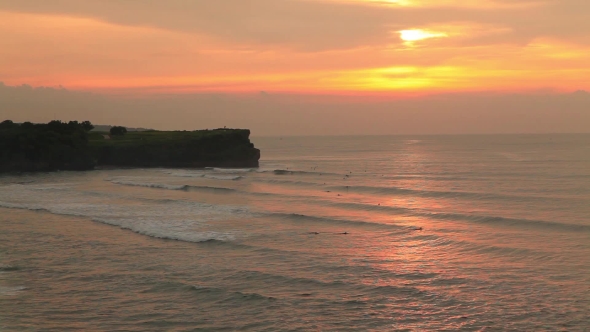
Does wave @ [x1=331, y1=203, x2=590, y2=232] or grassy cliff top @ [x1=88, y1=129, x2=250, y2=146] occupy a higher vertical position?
grassy cliff top @ [x1=88, y1=129, x2=250, y2=146]

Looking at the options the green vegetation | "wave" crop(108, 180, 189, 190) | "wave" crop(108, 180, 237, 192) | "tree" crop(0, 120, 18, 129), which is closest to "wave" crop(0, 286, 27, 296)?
"wave" crop(108, 180, 237, 192)

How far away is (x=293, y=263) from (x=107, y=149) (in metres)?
70.0

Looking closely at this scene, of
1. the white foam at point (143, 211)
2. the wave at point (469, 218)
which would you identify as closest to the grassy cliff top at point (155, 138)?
the white foam at point (143, 211)

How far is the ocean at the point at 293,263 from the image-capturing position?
15.7m

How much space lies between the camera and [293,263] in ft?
73.0

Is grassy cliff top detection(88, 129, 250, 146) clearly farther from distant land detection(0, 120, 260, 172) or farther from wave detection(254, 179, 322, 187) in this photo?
wave detection(254, 179, 322, 187)

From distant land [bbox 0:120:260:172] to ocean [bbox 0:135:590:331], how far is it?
32.0 metres

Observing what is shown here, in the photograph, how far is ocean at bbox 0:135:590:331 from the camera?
15742 millimetres

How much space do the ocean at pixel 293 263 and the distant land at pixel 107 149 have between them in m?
32.0

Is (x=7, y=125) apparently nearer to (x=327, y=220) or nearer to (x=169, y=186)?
(x=169, y=186)

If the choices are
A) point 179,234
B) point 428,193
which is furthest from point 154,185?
point 179,234

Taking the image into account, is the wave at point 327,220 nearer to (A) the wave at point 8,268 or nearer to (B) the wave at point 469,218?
(B) the wave at point 469,218

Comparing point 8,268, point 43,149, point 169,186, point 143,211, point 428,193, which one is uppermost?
point 43,149

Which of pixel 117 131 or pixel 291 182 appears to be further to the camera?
pixel 117 131
